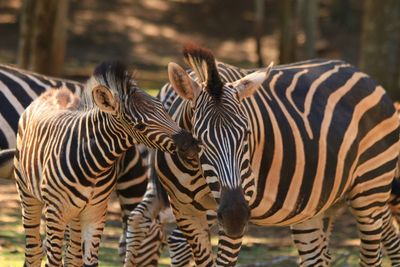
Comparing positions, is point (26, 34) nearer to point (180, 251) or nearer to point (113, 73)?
point (180, 251)

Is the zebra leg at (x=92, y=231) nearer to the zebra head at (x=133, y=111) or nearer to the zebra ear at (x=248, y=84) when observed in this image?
the zebra head at (x=133, y=111)

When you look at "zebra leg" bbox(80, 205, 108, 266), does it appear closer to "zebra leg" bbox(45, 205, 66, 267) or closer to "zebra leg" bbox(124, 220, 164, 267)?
"zebra leg" bbox(45, 205, 66, 267)

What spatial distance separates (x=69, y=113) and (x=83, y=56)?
872 inches

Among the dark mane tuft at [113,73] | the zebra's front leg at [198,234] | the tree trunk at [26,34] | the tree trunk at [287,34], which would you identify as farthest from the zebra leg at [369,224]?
the tree trunk at [287,34]

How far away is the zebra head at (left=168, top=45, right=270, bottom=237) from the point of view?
636 cm

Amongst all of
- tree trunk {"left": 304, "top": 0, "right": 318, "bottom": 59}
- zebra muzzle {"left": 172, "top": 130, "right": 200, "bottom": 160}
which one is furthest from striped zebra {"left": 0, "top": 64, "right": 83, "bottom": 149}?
tree trunk {"left": 304, "top": 0, "right": 318, "bottom": 59}

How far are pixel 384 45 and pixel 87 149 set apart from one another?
31.3 feet

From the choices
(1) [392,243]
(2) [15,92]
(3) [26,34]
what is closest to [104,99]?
(2) [15,92]

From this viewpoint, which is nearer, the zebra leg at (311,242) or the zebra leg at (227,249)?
the zebra leg at (227,249)

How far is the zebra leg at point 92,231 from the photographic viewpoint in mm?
7453

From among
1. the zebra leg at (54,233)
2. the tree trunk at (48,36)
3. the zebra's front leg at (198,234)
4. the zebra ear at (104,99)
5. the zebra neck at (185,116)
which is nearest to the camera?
the zebra ear at (104,99)

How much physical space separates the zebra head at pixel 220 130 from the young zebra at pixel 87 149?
184mm

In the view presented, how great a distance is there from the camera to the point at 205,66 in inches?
269

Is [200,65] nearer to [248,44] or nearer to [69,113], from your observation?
[69,113]
